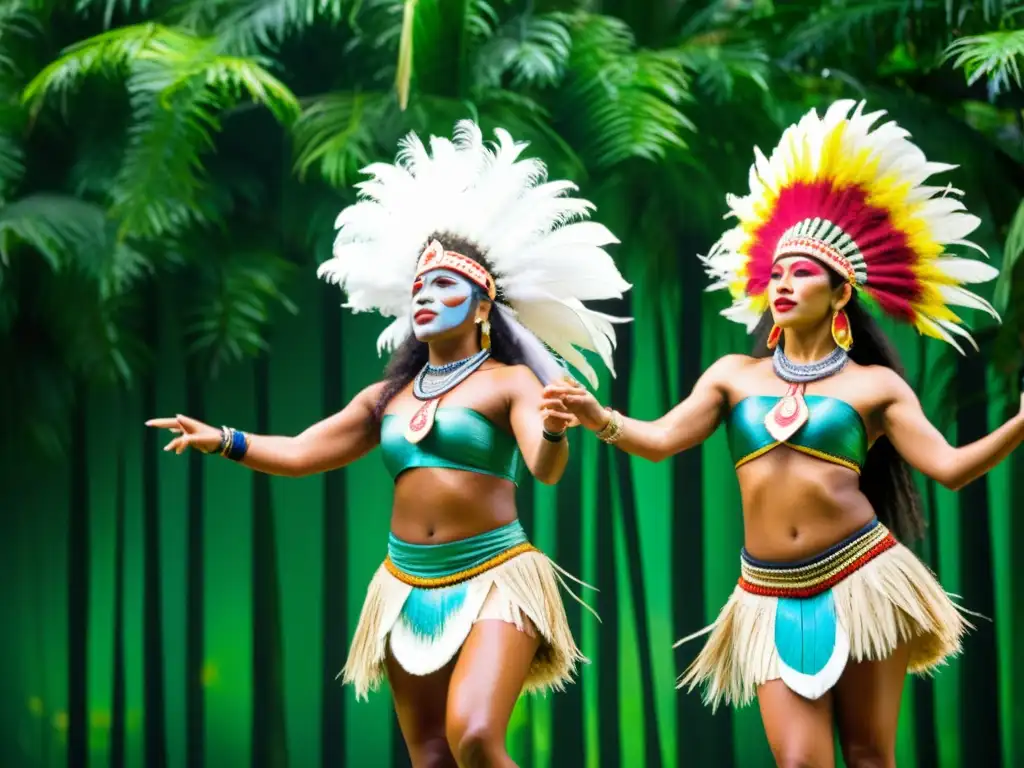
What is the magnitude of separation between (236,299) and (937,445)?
109 inches

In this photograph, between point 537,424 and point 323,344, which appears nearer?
point 537,424

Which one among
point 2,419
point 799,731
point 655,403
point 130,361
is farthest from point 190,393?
point 799,731

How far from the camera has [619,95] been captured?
487 cm

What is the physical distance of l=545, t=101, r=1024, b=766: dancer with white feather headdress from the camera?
124 inches

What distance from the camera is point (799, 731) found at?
122 inches

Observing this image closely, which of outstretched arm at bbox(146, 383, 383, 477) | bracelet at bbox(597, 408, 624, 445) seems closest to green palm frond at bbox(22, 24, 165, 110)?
outstretched arm at bbox(146, 383, 383, 477)

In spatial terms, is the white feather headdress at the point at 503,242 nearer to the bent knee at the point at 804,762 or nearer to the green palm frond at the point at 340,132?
the bent knee at the point at 804,762

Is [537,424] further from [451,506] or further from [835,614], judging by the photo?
[835,614]

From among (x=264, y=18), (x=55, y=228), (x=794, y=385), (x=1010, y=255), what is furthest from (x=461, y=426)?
(x=55, y=228)

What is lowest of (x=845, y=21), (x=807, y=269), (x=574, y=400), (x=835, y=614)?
(x=835, y=614)

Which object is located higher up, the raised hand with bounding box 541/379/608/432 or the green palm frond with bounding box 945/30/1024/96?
the green palm frond with bounding box 945/30/1024/96

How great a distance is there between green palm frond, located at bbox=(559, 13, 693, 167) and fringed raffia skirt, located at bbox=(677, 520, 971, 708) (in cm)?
190

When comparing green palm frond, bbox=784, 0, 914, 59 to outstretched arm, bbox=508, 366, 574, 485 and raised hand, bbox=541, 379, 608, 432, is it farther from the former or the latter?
raised hand, bbox=541, 379, 608, 432

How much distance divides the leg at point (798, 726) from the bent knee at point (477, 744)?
0.57 meters
